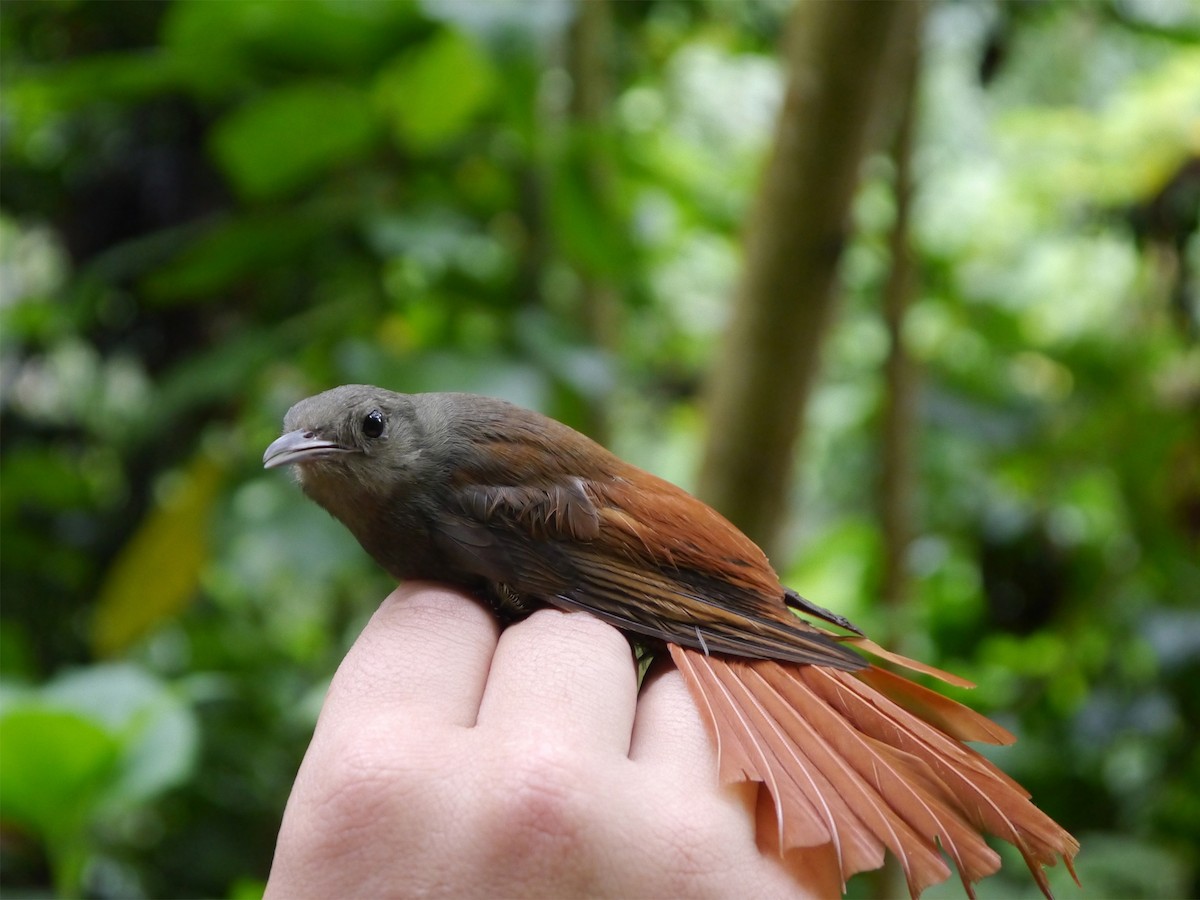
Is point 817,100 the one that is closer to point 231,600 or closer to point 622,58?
point 622,58

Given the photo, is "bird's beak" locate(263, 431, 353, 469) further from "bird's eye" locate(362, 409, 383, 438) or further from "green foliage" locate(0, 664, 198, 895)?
"green foliage" locate(0, 664, 198, 895)

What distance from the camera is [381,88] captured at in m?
2.80

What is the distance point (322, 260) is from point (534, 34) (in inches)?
40.8

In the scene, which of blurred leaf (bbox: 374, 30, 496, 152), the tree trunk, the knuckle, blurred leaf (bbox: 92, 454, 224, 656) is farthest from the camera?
blurred leaf (bbox: 92, 454, 224, 656)

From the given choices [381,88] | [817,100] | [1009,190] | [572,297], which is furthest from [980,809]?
[1009,190]

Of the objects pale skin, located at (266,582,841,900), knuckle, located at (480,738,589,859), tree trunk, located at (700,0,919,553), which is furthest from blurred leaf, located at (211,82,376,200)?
knuckle, located at (480,738,589,859)

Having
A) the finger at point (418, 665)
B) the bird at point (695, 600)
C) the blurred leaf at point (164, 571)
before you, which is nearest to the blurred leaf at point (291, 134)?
the blurred leaf at point (164, 571)

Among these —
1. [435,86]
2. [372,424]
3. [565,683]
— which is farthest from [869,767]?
[435,86]

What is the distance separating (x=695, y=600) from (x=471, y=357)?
1.36 metres

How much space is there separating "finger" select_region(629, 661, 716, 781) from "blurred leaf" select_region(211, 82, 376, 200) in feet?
6.42

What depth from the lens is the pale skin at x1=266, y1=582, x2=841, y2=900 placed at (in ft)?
3.16

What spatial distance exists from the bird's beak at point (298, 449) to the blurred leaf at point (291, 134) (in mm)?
1502

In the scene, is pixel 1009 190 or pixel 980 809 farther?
pixel 1009 190

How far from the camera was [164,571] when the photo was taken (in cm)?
302
